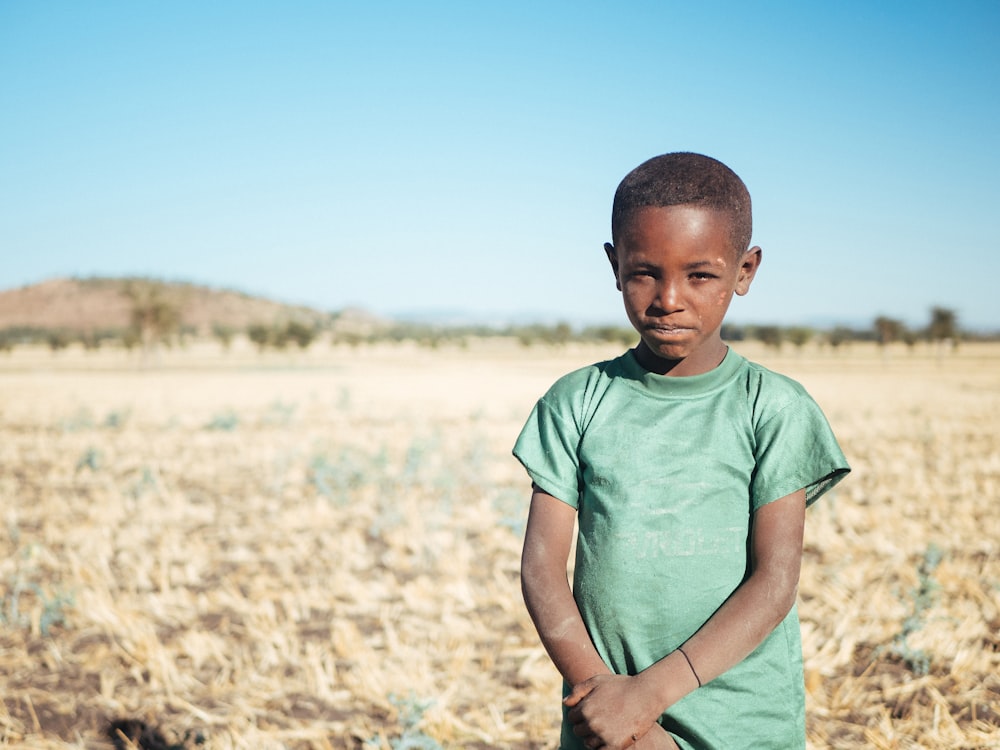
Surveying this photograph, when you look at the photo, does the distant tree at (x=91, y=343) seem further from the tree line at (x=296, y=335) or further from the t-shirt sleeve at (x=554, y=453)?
the t-shirt sleeve at (x=554, y=453)

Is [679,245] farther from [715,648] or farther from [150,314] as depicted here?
[150,314]

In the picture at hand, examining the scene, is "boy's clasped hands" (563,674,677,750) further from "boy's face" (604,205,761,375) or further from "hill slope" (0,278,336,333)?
"hill slope" (0,278,336,333)

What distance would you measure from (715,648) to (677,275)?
81 centimetres

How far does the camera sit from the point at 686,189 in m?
1.65

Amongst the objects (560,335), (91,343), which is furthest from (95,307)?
(560,335)

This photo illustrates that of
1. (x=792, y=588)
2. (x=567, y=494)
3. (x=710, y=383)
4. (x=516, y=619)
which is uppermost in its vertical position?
(x=710, y=383)

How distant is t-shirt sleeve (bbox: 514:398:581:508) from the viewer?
1.77 metres

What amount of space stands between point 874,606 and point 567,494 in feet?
13.5

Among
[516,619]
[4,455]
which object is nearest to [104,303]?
[4,455]

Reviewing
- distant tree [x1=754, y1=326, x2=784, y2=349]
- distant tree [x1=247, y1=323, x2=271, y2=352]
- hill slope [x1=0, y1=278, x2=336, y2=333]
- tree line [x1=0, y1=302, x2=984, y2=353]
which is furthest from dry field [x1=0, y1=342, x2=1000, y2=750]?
hill slope [x1=0, y1=278, x2=336, y2=333]

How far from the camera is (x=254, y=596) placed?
17.7 ft

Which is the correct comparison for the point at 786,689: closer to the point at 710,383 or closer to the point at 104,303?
the point at 710,383

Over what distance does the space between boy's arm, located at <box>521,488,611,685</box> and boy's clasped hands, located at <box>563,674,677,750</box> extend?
0.05 m

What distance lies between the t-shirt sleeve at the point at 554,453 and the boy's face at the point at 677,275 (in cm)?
28
